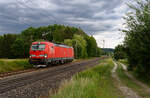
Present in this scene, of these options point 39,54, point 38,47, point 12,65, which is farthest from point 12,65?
point 38,47

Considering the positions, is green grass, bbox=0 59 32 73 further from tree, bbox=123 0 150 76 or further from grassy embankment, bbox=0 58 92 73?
tree, bbox=123 0 150 76

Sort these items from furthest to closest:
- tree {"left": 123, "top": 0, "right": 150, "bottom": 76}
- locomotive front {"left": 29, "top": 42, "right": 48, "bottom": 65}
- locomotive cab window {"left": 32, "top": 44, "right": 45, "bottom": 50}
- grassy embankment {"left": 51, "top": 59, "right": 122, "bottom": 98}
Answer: locomotive cab window {"left": 32, "top": 44, "right": 45, "bottom": 50} → locomotive front {"left": 29, "top": 42, "right": 48, "bottom": 65} → tree {"left": 123, "top": 0, "right": 150, "bottom": 76} → grassy embankment {"left": 51, "top": 59, "right": 122, "bottom": 98}

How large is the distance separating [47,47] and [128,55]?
11.7 meters

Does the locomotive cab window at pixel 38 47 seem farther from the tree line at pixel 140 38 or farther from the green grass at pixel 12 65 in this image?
the tree line at pixel 140 38

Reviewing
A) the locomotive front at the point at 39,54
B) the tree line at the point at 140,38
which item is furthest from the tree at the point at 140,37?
the locomotive front at the point at 39,54

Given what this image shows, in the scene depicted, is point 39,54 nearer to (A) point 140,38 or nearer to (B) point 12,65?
(B) point 12,65

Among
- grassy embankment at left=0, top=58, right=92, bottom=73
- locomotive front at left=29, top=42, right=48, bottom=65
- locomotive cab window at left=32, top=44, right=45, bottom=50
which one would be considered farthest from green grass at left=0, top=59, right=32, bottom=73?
locomotive cab window at left=32, top=44, right=45, bottom=50

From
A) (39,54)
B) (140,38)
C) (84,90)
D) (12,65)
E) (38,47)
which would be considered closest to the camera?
(84,90)

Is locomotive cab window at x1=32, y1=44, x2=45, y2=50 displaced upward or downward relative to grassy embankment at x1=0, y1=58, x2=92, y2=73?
upward

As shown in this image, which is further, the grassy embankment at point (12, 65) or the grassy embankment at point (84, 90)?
the grassy embankment at point (12, 65)

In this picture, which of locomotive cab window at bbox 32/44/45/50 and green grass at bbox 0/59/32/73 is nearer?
green grass at bbox 0/59/32/73

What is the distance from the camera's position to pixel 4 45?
75250 mm

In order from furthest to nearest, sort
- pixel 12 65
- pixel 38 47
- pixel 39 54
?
pixel 38 47 → pixel 39 54 → pixel 12 65

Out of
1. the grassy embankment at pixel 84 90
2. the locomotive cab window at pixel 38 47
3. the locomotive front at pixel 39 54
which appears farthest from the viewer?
the locomotive cab window at pixel 38 47
